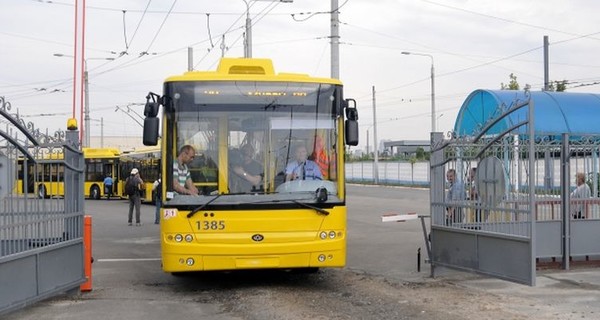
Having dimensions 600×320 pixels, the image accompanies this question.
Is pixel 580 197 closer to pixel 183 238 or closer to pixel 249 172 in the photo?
pixel 249 172

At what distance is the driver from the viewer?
9688mm

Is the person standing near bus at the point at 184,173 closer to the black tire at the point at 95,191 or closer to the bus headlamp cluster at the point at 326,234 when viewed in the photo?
the bus headlamp cluster at the point at 326,234

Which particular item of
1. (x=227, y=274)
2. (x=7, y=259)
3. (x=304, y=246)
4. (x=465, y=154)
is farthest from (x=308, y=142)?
(x=7, y=259)

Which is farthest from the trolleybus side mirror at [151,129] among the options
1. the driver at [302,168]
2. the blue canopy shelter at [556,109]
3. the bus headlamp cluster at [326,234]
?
the blue canopy shelter at [556,109]

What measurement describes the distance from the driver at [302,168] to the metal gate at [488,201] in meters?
2.26

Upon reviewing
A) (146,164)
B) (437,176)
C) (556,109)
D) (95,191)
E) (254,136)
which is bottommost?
(95,191)

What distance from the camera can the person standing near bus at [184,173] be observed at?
9469mm

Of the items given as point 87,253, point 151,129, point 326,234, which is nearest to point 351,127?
point 326,234

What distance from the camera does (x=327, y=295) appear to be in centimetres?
973

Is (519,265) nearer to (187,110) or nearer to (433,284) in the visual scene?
(433,284)

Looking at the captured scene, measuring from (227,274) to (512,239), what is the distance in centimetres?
502

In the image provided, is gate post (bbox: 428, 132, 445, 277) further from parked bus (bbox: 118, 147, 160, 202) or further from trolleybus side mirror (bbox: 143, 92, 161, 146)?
parked bus (bbox: 118, 147, 160, 202)

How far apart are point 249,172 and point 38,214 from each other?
2.87 meters

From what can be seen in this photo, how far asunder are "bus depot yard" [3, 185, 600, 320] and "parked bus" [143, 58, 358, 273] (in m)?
0.63
